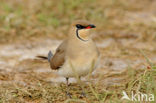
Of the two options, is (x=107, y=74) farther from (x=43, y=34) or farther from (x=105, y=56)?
(x=43, y=34)

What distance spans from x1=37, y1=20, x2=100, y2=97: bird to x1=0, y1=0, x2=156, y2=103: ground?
237mm

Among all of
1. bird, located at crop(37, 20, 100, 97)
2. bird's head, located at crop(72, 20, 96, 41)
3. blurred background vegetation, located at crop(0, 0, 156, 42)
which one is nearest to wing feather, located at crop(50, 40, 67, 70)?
bird, located at crop(37, 20, 100, 97)

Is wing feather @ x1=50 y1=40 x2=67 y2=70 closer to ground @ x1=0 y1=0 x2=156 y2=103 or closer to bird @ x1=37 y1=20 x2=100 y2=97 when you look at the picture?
bird @ x1=37 y1=20 x2=100 y2=97

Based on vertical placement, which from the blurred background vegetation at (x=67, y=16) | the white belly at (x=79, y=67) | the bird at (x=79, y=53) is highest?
the blurred background vegetation at (x=67, y=16)

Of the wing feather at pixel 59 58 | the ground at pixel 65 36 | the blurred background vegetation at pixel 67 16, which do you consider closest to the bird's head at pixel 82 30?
the wing feather at pixel 59 58

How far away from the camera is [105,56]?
5492mm

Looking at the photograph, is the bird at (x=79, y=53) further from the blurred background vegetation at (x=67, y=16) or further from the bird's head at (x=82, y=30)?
the blurred background vegetation at (x=67, y=16)

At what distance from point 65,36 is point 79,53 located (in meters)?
2.81

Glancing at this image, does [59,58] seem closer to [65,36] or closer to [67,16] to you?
[65,36]

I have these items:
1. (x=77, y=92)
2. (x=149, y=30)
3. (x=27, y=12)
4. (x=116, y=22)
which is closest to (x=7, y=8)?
(x=27, y=12)

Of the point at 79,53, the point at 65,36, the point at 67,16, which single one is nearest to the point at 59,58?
the point at 79,53

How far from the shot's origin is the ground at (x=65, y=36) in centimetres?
372

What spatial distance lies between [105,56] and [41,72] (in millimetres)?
→ 1207

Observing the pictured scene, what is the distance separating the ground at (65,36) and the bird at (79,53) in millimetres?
237
